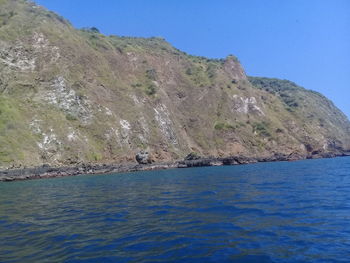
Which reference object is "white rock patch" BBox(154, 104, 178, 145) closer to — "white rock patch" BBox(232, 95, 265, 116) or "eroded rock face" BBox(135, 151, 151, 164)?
"eroded rock face" BBox(135, 151, 151, 164)

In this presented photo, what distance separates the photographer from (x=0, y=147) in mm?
64438

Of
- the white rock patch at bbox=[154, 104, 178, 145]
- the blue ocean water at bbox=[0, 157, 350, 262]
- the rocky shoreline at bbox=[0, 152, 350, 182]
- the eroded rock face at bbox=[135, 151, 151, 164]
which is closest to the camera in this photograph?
the blue ocean water at bbox=[0, 157, 350, 262]

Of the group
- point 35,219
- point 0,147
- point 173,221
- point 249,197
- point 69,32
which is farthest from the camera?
point 69,32

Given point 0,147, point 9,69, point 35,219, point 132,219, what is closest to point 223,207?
point 132,219

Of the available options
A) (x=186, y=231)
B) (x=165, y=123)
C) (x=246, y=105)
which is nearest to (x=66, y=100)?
(x=165, y=123)

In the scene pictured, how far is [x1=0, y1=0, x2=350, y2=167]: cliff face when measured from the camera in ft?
252

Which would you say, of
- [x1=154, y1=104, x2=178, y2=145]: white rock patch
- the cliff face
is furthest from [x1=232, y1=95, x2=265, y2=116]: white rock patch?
[x1=154, y1=104, x2=178, y2=145]: white rock patch

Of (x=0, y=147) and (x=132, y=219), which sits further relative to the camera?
(x=0, y=147)

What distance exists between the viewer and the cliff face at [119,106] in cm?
7669

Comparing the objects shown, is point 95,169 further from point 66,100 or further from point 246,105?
point 246,105

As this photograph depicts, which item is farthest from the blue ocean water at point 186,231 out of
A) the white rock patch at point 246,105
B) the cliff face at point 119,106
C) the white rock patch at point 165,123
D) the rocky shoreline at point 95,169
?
the white rock patch at point 246,105

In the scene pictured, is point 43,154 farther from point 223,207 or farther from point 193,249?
point 193,249

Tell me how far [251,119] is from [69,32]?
7314 cm

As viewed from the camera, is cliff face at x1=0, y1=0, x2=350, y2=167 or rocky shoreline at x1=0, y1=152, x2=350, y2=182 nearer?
rocky shoreline at x1=0, y1=152, x2=350, y2=182
